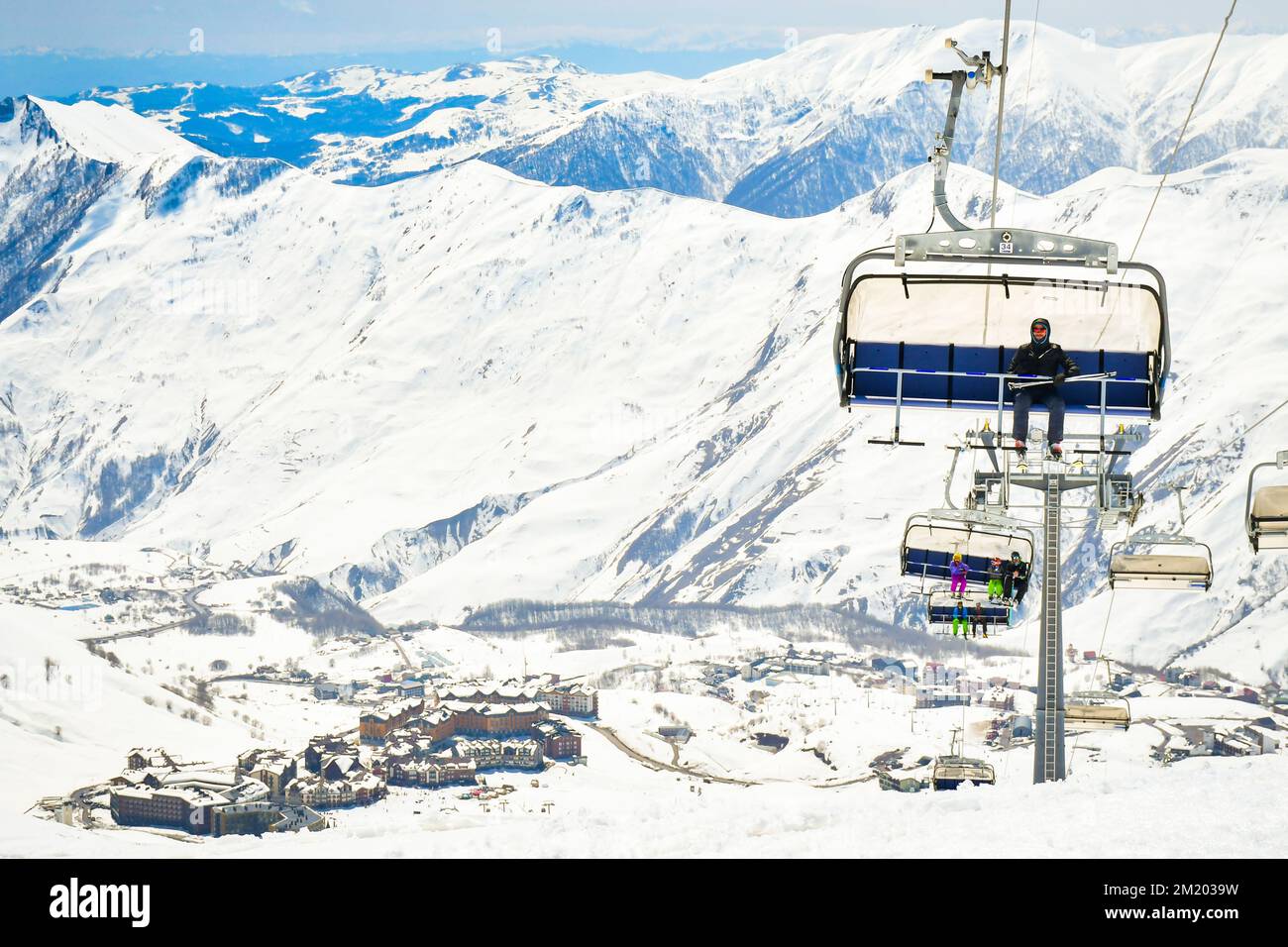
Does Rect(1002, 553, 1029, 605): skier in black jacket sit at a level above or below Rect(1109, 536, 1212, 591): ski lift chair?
below

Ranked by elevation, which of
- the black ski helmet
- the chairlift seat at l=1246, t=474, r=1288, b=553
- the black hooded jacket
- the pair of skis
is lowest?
the chairlift seat at l=1246, t=474, r=1288, b=553

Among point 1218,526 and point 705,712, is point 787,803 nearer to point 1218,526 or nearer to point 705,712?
point 705,712

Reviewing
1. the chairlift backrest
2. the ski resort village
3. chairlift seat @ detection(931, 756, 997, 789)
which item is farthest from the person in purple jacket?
chairlift seat @ detection(931, 756, 997, 789)

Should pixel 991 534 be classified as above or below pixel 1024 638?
above

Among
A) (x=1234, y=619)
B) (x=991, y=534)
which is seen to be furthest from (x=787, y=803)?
(x=1234, y=619)

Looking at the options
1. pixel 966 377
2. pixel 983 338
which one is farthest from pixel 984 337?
pixel 966 377

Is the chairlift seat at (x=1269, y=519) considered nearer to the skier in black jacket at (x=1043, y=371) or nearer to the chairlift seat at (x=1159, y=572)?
the skier in black jacket at (x=1043, y=371)

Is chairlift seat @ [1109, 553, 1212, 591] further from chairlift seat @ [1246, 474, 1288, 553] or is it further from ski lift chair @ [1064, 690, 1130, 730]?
chairlift seat @ [1246, 474, 1288, 553]

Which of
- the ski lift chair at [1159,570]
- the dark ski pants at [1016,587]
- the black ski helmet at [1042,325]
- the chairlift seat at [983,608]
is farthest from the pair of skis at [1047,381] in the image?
the chairlift seat at [983,608]
